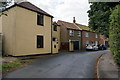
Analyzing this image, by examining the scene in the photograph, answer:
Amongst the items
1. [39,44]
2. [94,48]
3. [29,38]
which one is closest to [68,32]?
[94,48]

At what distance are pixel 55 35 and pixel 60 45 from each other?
117 inches

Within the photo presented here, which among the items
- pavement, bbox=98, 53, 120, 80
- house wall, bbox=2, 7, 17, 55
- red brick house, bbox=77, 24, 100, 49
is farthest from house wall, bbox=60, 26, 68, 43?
pavement, bbox=98, 53, 120, 80

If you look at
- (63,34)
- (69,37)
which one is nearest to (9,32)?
(63,34)

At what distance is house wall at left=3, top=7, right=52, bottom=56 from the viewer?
14.3 metres

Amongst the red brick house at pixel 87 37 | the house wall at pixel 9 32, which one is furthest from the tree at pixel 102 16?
the red brick house at pixel 87 37

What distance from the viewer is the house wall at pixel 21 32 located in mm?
14258

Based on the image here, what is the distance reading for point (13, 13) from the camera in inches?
572

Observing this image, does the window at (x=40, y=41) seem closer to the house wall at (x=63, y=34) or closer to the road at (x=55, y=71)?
the road at (x=55, y=71)

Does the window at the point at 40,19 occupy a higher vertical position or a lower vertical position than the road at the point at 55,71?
higher

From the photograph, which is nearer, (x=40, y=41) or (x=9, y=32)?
(x=9, y=32)

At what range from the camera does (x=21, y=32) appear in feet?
48.4

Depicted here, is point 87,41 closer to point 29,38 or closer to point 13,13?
point 29,38

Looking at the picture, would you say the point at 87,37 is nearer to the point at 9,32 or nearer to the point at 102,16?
the point at 102,16

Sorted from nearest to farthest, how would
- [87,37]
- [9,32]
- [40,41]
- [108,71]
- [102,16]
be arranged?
[108,71]
[102,16]
[9,32]
[40,41]
[87,37]
